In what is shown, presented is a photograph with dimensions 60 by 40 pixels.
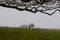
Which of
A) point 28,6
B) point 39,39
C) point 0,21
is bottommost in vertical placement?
point 39,39

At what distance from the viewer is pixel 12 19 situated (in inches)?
70.3

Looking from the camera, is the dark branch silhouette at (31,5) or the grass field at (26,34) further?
the dark branch silhouette at (31,5)

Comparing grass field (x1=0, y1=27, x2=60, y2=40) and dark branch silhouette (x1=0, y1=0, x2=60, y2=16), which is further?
dark branch silhouette (x1=0, y1=0, x2=60, y2=16)

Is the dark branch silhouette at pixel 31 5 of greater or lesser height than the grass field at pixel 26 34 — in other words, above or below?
above

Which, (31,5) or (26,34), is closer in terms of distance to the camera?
(26,34)

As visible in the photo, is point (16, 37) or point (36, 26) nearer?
point (16, 37)

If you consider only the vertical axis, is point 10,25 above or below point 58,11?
Result: below

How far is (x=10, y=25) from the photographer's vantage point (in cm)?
176

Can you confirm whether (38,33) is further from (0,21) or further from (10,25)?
(0,21)

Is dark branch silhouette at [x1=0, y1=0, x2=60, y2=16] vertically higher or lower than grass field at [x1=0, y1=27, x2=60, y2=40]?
higher

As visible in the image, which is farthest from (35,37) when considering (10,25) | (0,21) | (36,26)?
(0,21)

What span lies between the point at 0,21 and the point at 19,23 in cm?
22

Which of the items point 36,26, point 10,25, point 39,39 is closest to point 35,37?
point 39,39

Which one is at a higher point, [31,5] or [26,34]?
[31,5]
